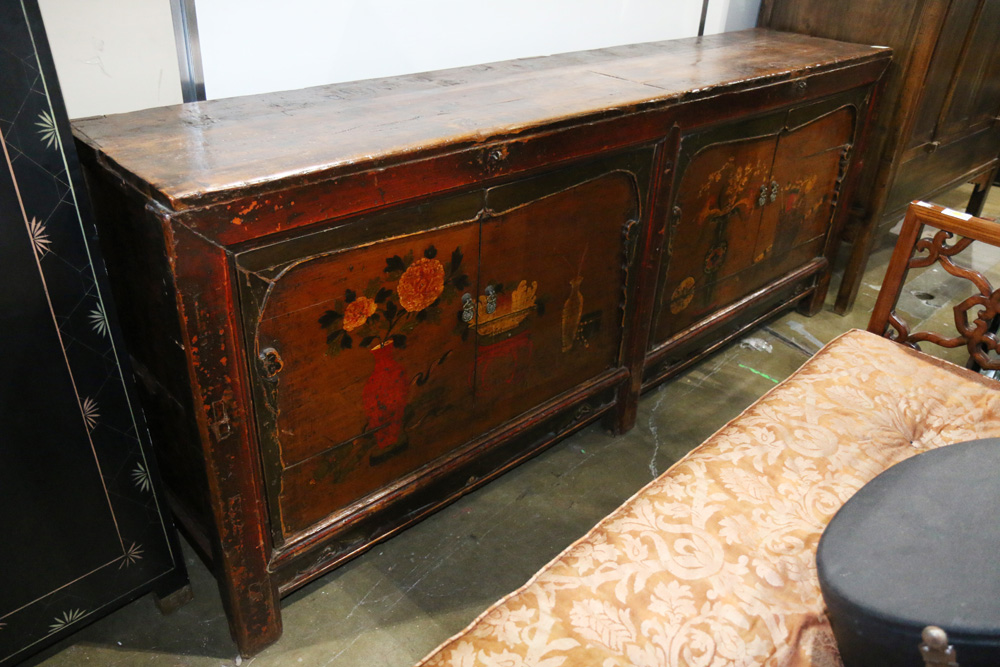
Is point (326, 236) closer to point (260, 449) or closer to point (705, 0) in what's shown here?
point (260, 449)

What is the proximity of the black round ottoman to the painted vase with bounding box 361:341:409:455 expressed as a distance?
2.90ft

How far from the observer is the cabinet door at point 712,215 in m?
2.08

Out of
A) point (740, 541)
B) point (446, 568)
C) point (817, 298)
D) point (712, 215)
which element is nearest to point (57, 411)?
point (446, 568)

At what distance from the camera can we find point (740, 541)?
1322 mm

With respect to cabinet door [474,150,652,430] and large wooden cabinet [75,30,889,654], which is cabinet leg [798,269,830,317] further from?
cabinet door [474,150,652,430]

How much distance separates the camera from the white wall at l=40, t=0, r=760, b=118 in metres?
1.50

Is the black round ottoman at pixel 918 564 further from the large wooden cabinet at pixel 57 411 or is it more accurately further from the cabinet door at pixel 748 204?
the large wooden cabinet at pixel 57 411

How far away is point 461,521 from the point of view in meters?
1.99

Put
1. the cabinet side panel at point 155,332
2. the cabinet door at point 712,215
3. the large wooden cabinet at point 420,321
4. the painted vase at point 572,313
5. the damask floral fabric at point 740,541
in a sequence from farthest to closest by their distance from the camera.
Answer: the cabinet door at point 712,215 < the painted vase at point 572,313 < the large wooden cabinet at point 420,321 < the cabinet side panel at point 155,332 < the damask floral fabric at point 740,541

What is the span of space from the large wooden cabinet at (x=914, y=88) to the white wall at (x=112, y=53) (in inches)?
91.6

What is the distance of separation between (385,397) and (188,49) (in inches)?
34.4

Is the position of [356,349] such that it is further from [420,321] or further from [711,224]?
[711,224]

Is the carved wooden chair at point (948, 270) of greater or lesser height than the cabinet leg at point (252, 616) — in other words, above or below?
above

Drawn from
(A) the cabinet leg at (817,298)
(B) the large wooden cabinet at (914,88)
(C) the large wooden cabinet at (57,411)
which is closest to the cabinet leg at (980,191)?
(B) the large wooden cabinet at (914,88)
